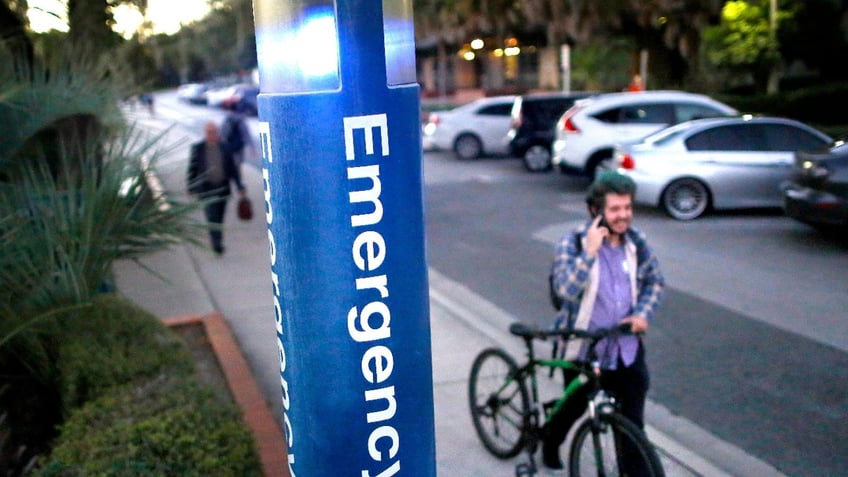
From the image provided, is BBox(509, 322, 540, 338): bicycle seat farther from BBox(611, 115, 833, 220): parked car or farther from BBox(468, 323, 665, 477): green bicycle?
BBox(611, 115, 833, 220): parked car

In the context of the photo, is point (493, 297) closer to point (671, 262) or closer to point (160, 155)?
point (671, 262)

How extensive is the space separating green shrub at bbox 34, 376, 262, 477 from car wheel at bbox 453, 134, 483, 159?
18.6 metres

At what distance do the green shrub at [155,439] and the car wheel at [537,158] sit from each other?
1586 cm

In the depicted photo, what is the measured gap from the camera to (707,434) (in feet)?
19.0

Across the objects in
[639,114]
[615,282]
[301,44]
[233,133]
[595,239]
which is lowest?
[639,114]

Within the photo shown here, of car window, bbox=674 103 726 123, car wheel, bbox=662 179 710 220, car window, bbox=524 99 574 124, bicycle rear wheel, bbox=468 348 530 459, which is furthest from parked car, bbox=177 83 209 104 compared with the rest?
bicycle rear wheel, bbox=468 348 530 459

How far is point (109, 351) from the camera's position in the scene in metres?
4.81

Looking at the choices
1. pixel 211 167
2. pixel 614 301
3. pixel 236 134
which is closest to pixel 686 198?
pixel 236 134

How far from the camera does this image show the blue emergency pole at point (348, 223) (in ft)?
7.59

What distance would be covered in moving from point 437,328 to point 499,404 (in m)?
3.05

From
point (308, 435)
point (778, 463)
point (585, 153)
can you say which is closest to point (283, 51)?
point (308, 435)

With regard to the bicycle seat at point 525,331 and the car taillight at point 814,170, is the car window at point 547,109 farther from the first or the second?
the bicycle seat at point 525,331

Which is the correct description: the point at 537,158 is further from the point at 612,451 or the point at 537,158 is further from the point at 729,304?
the point at 612,451

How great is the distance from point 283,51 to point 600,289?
7.96 ft
